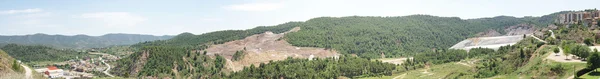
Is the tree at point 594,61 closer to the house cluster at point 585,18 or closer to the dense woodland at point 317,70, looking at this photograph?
the house cluster at point 585,18

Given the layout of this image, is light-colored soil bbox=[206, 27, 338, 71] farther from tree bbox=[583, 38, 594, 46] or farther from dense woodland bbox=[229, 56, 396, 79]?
tree bbox=[583, 38, 594, 46]

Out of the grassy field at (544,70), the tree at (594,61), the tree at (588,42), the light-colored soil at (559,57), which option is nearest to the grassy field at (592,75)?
the tree at (594,61)

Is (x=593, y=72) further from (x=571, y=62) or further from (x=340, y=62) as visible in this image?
(x=340, y=62)

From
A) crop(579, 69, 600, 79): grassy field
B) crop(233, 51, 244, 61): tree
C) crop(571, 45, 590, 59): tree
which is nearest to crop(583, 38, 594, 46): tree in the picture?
crop(571, 45, 590, 59): tree

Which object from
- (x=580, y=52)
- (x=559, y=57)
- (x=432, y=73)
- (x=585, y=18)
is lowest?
(x=432, y=73)

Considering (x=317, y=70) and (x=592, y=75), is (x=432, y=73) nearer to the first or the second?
(x=317, y=70)

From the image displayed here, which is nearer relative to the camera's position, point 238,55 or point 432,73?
point 432,73

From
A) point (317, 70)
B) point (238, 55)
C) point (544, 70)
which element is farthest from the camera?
point (238, 55)

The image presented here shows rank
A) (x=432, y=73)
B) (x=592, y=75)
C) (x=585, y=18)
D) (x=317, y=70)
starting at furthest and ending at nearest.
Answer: (x=317, y=70)
(x=585, y=18)
(x=432, y=73)
(x=592, y=75)

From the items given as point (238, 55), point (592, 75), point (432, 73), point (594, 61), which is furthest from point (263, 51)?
point (592, 75)

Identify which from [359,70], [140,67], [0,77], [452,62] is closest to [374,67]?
[359,70]
